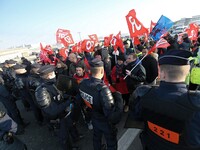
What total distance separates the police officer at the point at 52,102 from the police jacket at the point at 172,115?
158 cm

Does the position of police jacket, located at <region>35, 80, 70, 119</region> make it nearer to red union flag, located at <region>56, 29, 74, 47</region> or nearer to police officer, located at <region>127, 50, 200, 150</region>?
police officer, located at <region>127, 50, 200, 150</region>

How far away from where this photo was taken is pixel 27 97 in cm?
477

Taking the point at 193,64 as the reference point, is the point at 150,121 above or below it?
below

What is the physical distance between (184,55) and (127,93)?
128 inches

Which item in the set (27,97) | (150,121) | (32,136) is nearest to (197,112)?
(150,121)

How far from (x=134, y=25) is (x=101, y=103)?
354 cm

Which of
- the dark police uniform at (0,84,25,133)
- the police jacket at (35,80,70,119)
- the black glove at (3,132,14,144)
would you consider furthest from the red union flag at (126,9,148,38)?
the black glove at (3,132,14,144)

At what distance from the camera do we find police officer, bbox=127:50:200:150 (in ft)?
4.47

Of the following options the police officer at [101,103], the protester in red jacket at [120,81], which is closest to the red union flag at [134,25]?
the protester in red jacket at [120,81]

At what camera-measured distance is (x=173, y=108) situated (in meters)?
1.42

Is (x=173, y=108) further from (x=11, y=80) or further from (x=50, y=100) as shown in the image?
(x=11, y=80)

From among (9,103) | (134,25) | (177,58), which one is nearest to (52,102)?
Result: (177,58)

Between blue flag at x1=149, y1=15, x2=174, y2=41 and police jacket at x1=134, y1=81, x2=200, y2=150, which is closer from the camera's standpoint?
police jacket at x1=134, y1=81, x2=200, y2=150

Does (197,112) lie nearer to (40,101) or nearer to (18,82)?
(40,101)
